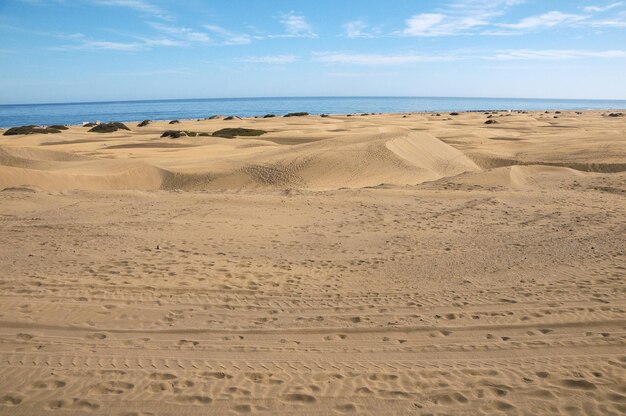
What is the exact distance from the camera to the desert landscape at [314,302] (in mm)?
3902

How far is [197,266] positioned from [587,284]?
16.8 ft

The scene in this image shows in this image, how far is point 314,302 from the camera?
564cm

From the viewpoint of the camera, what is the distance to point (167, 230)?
28.4 ft

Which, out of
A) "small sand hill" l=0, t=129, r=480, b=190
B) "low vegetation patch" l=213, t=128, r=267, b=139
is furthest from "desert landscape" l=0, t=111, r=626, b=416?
"low vegetation patch" l=213, t=128, r=267, b=139

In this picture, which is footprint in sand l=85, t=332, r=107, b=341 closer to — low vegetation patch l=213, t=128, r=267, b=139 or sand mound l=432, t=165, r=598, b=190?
sand mound l=432, t=165, r=598, b=190

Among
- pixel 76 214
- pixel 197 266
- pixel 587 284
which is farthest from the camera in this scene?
pixel 76 214

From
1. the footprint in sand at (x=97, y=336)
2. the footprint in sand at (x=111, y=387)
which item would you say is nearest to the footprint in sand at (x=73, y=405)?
the footprint in sand at (x=111, y=387)

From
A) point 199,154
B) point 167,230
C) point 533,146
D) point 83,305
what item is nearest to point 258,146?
point 199,154

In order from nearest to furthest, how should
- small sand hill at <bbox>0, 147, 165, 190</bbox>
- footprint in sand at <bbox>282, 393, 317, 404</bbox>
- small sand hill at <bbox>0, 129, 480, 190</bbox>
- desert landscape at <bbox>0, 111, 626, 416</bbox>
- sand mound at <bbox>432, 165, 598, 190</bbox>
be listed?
footprint in sand at <bbox>282, 393, 317, 404</bbox>
desert landscape at <bbox>0, 111, 626, 416</bbox>
sand mound at <bbox>432, 165, 598, 190</bbox>
small sand hill at <bbox>0, 147, 165, 190</bbox>
small sand hill at <bbox>0, 129, 480, 190</bbox>

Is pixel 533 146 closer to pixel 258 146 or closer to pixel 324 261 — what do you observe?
pixel 258 146

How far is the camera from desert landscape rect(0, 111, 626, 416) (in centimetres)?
390

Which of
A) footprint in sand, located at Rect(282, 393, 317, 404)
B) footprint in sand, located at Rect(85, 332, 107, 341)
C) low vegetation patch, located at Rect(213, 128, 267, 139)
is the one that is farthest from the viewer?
low vegetation patch, located at Rect(213, 128, 267, 139)

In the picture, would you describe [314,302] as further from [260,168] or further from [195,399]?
[260,168]

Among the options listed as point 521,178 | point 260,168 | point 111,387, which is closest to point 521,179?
point 521,178
